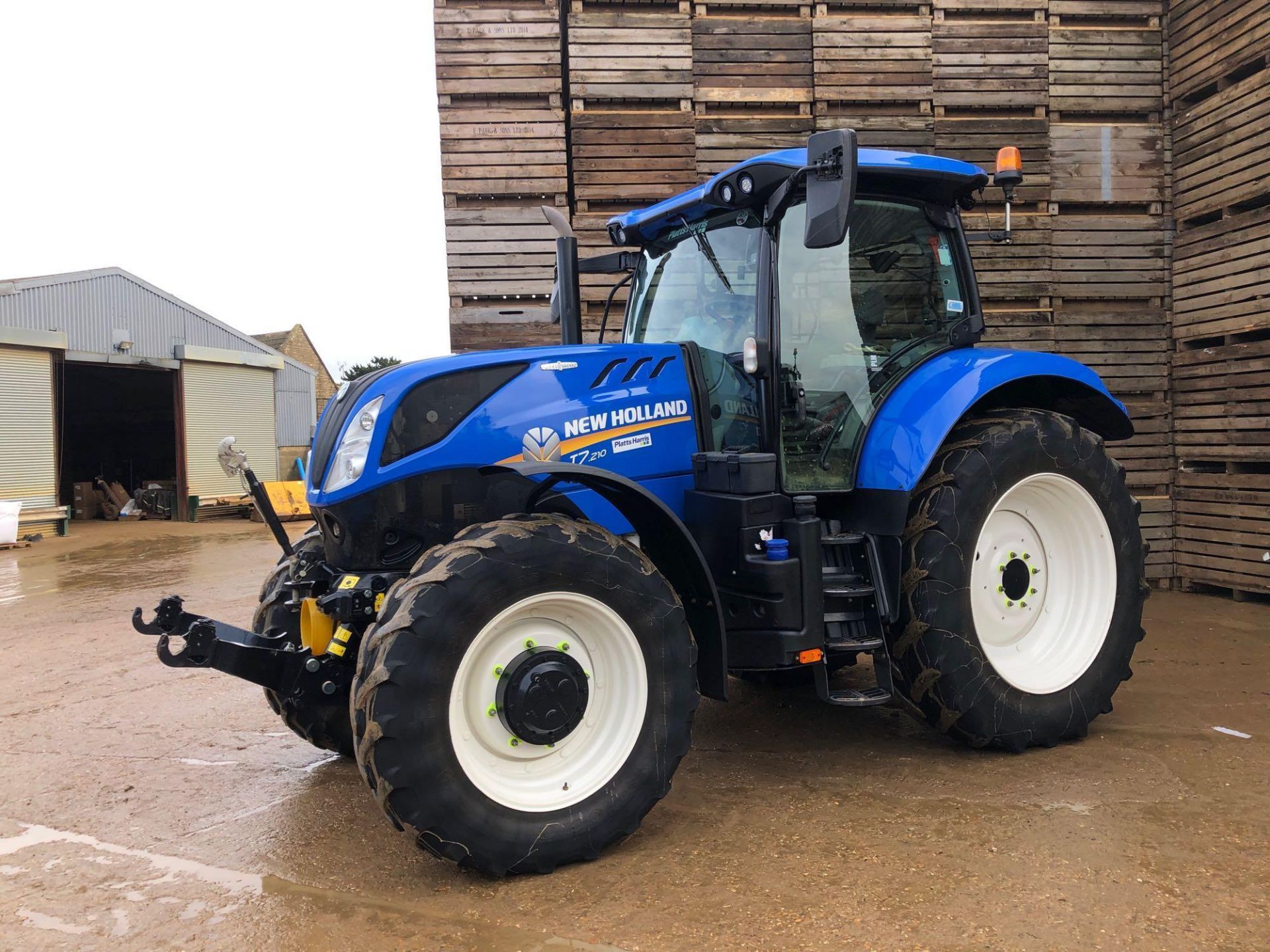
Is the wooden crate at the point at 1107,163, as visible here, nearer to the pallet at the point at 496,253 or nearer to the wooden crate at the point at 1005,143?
the wooden crate at the point at 1005,143

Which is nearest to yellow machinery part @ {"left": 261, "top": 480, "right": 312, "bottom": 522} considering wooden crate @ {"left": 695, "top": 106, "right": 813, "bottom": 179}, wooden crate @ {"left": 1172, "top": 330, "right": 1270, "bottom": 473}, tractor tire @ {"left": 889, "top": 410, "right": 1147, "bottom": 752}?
wooden crate @ {"left": 695, "top": 106, "right": 813, "bottom": 179}

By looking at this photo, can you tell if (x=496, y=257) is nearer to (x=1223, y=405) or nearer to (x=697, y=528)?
(x=697, y=528)

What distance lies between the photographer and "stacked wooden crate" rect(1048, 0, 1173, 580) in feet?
24.6

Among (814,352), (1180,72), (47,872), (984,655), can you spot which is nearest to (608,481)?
(814,352)

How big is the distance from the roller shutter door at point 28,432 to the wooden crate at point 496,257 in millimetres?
12408

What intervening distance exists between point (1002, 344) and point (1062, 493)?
3493 mm

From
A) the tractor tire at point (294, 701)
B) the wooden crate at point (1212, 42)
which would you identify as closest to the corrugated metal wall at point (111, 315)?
the tractor tire at point (294, 701)

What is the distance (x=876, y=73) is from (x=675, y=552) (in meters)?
5.40

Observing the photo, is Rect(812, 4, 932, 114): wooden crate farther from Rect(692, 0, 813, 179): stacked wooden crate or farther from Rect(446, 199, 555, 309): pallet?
Rect(446, 199, 555, 309): pallet

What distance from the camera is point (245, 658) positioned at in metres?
3.24

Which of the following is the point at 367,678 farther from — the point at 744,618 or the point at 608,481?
the point at 744,618

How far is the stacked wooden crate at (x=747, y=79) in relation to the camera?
7.37m

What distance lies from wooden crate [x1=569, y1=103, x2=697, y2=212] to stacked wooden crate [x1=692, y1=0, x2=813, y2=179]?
135mm

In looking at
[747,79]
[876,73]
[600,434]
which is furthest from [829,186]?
[876,73]
